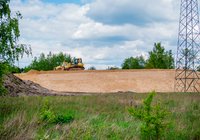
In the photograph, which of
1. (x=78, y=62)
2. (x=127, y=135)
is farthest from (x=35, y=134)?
(x=78, y=62)

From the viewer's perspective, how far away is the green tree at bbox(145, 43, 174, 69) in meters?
65.3

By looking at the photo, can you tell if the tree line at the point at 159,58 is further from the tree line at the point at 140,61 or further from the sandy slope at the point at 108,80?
the sandy slope at the point at 108,80

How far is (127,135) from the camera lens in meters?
10.6

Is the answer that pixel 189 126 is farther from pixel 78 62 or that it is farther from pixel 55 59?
pixel 55 59

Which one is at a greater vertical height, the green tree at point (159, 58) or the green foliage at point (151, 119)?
the green tree at point (159, 58)

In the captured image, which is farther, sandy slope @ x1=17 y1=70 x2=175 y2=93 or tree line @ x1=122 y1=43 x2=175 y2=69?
tree line @ x1=122 y1=43 x2=175 y2=69

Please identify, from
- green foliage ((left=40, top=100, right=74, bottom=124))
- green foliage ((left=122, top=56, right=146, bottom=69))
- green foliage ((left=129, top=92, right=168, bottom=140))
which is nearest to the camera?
green foliage ((left=129, top=92, right=168, bottom=140))

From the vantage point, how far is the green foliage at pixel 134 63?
79.9 m

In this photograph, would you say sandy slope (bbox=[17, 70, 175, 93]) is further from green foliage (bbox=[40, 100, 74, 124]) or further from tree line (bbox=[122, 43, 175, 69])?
green foliage (bbox=[40, 100, 74, 124])

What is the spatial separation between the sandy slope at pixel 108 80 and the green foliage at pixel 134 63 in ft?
92.7

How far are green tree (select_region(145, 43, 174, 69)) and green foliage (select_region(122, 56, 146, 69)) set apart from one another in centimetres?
1112

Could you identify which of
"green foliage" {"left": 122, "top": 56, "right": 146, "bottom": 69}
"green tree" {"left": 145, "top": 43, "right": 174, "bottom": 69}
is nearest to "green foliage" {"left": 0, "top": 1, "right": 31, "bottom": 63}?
"green tree" {"left": 145, "top": 43, "right": 174, "bottom": 69}

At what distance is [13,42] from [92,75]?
37.6 meters

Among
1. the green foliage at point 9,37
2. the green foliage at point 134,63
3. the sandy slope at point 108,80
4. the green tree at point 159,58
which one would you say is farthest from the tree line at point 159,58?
the green foliage at point 9,37
